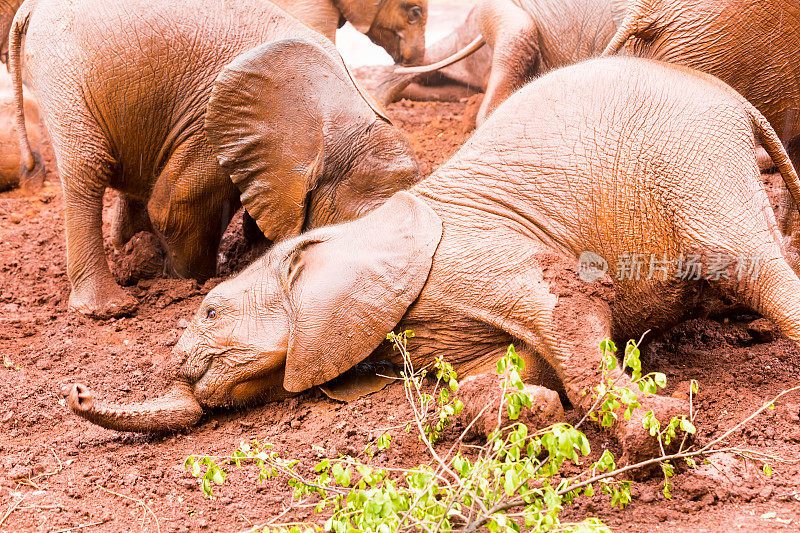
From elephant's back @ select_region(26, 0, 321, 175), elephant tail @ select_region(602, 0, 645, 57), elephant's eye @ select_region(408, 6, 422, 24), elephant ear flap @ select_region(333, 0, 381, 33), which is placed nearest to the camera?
elephant tail @ select_region(602, 0, 645, 57)

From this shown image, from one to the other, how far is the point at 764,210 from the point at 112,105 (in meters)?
3.57

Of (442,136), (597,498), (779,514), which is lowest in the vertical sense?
(442,136)

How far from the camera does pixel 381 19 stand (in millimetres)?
7957

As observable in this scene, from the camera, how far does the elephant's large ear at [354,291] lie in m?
3.84

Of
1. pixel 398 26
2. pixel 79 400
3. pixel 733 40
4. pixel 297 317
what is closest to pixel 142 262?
pixel 79 400

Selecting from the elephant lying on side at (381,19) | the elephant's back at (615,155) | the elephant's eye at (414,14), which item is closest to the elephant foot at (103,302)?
the elephant's back at (615,155)

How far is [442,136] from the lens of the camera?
7406mm

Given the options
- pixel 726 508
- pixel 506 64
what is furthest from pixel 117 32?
pixel 726 508

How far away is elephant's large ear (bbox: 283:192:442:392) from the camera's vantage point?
3.84m

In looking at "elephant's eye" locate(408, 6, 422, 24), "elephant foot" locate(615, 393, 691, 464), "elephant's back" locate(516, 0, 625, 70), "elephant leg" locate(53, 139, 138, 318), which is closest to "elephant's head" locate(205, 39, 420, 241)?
"elephant leg" locate(53, 139, 138, 318)

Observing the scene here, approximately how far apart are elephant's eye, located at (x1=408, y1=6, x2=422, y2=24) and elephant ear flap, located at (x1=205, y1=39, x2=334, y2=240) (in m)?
3.43

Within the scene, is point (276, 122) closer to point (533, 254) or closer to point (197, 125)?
point (197, 125)

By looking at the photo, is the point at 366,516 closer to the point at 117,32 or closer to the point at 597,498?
the point at 597,498

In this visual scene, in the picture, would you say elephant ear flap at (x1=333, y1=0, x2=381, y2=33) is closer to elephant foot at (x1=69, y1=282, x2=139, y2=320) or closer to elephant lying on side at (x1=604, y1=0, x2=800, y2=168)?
elephant foot at (x1=69, y1=282, x2=139, y2=320)
